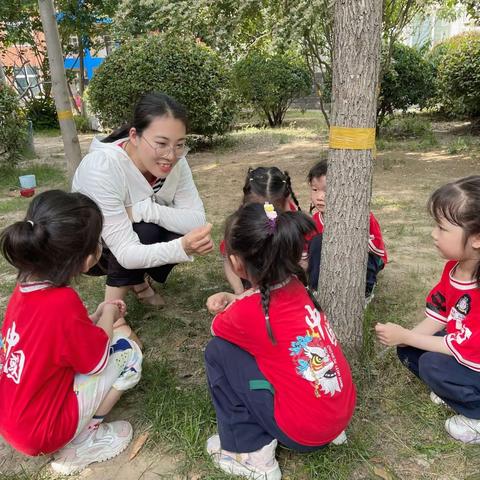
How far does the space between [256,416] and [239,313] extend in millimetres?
337

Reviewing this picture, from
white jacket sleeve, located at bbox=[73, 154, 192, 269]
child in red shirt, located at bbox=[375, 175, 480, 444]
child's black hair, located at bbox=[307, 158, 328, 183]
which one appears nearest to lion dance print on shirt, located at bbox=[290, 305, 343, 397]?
child in red shirt, located at bbox=[375, 175, 480, 444]

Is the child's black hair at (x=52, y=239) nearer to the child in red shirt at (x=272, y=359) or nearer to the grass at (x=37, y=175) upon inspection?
the child in red shirt at (x=272, y=359)

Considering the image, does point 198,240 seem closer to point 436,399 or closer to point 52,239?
point 52,239

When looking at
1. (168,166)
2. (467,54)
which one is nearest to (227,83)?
(467,54)

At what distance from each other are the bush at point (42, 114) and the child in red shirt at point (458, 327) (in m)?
14.0

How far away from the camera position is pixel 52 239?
4.84ft

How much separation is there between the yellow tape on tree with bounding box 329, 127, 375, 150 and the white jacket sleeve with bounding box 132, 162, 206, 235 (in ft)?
3.38

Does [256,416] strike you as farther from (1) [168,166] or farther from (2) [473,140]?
(2) [473,140]

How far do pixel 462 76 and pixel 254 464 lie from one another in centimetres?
807

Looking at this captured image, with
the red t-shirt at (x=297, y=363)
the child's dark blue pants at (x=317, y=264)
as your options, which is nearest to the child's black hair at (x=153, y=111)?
the child's dark blue pants at (x=317, y=264)

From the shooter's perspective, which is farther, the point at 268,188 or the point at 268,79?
the point at 268,79

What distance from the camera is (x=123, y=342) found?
5.92 ft

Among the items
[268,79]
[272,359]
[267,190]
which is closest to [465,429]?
[272,359]

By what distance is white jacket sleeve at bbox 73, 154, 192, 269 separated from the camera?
220cm
